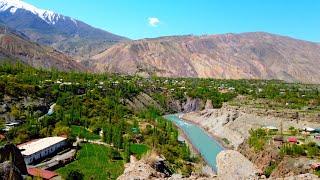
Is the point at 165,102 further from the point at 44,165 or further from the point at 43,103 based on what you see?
the point at 44,165

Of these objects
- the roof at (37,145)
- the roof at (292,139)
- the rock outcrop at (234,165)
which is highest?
the roof at (292,139)

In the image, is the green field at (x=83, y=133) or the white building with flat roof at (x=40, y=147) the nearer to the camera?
the white building with flat roof at (x=40, y=147)

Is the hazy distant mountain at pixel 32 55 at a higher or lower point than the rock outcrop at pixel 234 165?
higher

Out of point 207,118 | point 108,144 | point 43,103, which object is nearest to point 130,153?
point 108,144

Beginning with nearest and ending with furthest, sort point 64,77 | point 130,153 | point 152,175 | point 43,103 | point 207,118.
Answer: point 152,175 → point 130,153 → point 43,103 → point 207,118 → point 64,77

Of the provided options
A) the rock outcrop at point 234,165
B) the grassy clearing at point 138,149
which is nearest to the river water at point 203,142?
the rock outcrop at point 234,165

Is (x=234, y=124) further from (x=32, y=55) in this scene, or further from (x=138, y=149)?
(x=32, y=55)

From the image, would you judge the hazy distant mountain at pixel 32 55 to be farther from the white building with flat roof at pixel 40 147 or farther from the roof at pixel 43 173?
the roof at pixel 43 173
